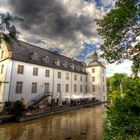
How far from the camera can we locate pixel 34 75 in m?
28.6

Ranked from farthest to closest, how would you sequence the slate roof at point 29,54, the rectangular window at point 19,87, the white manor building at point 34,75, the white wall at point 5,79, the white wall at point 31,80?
the slate roof at point 29,54, the rectangular window at point 19,87, the white wall at point 31,80, the white manor building at point 34,75, the white wall at point 5,79

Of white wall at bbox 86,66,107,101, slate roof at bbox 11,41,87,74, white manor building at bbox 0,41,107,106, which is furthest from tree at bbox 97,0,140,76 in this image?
white wall at bbox 86,66,107,101

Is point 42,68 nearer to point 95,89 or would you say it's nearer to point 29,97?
point 29,97

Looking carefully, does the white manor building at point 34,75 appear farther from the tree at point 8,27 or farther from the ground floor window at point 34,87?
the tree at point 8,27

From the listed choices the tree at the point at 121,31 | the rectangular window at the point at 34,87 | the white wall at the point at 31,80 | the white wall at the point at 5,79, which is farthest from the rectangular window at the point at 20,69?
the tree at the point at 121,31

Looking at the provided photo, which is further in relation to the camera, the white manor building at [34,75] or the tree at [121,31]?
the white manor building at [34,75]

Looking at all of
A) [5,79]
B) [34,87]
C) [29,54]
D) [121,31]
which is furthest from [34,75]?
[121,31]

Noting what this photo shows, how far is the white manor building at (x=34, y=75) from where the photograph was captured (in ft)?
81.1

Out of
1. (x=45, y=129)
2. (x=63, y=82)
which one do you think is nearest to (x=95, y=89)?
(x=63, y=82)

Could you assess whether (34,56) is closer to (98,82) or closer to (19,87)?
(19,87)

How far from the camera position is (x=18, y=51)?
27406mm

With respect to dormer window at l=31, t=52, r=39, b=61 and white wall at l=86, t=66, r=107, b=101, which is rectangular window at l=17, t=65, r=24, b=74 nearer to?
dormer window at l=31, t=52, r=39, b=61

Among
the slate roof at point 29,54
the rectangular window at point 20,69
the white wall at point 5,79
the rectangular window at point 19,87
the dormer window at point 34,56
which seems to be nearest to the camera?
the white wall at point 5,79

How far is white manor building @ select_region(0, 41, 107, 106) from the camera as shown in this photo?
24734 mm
